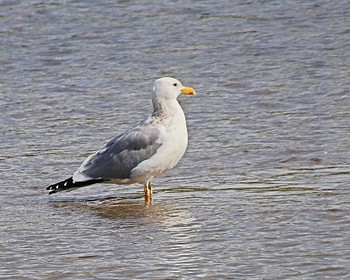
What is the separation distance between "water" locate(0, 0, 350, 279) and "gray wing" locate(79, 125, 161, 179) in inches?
7.8

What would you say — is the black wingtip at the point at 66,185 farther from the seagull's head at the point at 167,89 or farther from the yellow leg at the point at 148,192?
the seagull's head at the point at 167,89

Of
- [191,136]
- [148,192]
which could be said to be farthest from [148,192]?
[191,136]

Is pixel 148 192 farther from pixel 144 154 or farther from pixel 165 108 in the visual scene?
pixel 165 108

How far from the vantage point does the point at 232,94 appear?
10945mm

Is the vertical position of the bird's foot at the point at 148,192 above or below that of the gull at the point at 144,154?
below

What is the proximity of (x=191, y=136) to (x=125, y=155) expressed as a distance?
1598 mm

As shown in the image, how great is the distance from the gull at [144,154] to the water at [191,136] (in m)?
0.15

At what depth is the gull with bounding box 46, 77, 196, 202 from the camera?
311 inches

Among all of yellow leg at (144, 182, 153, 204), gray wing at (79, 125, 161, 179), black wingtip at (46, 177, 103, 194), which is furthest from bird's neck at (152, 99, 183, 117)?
black wingtip at (46, 177, 103, 194)

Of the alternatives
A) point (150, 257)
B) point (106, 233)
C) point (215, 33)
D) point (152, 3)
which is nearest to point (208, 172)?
point (106, 233)

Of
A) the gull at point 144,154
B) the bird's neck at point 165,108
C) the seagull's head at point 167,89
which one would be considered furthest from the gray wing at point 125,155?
the seagull's head at point 167,89

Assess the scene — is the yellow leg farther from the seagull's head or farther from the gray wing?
A: the seagull's head

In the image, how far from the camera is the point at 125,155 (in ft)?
26.4

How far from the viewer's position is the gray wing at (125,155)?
26.2 feet
